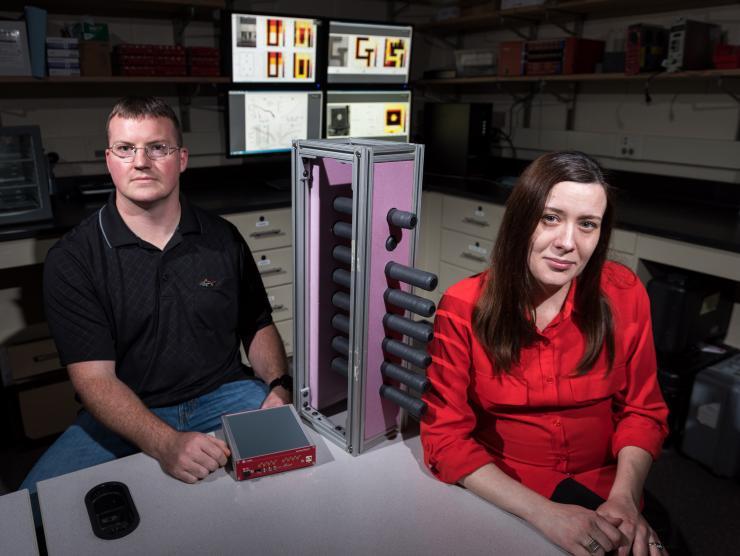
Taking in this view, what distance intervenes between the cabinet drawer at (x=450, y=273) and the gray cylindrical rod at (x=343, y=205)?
94.2 inches

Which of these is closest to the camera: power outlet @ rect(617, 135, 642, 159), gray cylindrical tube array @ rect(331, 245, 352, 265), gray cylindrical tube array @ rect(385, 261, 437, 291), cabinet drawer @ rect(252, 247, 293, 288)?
gray cylindrical tube array @ rect(385, 261, 437, 291)

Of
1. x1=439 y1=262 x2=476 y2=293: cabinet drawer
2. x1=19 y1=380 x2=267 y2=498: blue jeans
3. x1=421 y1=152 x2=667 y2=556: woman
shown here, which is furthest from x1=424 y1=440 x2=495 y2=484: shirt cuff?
x1=439 y1=262 x2=476 y2=293: cabinet drawer

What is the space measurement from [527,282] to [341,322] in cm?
36

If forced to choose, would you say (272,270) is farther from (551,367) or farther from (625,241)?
(551,367)

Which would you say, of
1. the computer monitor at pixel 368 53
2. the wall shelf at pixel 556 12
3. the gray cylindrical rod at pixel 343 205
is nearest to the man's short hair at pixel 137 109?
the gray cylindrical rod at pixel 343 205

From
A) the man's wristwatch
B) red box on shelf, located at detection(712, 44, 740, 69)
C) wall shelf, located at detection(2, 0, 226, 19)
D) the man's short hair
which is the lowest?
the man's wristwatch

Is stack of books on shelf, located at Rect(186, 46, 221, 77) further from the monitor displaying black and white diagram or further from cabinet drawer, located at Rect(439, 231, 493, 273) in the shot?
cabinet drawer, located at Rect(439, 231, 493, 273)

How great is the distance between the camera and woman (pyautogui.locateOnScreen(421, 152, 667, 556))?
42.7 inches

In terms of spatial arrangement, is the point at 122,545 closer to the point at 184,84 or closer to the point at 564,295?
the point at 564,295

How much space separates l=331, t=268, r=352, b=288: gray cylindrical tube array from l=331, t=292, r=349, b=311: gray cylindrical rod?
2 centimetres

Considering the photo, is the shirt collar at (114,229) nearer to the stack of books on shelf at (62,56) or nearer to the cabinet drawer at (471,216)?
the stack of books on shelf at (62,56)

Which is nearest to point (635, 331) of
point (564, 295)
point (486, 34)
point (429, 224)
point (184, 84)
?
point (564, 295)

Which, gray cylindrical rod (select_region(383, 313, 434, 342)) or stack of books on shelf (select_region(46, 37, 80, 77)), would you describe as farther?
stack of books on shelf (select_region(46, 37, 80, 77))

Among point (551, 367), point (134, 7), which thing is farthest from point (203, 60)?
point (551, 367)
